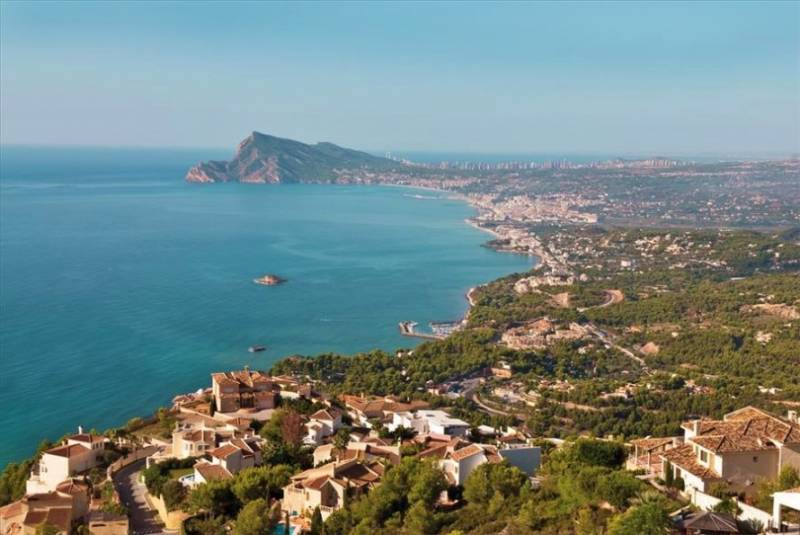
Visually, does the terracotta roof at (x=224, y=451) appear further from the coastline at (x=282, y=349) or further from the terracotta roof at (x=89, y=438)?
the coastline at (x=282, y=349)

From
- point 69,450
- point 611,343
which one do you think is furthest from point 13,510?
point 611,343

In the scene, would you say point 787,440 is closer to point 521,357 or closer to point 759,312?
point 521,357

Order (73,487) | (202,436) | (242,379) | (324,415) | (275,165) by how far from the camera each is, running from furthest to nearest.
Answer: (275,165), (242,379), (324,415), (202,436), (73,487)

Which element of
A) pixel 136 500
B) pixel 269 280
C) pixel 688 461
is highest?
pixel 688 461

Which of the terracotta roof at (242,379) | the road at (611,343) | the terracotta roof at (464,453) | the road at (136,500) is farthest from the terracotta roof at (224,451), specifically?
the road at (611,343)

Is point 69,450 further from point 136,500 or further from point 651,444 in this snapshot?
point 651,444

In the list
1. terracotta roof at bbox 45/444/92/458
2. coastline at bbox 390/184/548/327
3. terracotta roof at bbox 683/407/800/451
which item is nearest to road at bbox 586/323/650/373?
coastline at bbox 390/184/548/327

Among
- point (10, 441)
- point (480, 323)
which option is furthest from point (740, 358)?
point (10, 441)
